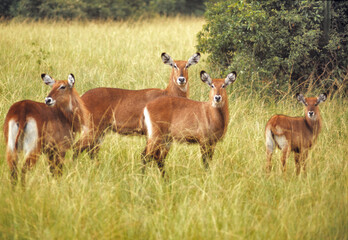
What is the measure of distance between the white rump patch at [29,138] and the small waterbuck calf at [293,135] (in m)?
2.35

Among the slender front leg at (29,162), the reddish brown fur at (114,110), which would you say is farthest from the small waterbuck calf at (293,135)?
the slender front leg at (29,162)

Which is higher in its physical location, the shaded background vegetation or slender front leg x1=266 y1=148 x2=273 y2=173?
the shaded background vegetation

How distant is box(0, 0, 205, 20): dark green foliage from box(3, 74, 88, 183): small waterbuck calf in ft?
38.6

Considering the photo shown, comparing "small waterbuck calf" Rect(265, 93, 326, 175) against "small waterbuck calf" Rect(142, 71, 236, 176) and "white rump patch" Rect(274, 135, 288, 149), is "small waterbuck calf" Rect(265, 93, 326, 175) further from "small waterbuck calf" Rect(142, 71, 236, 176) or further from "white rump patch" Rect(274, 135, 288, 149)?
"small waterbuck calf" Rect(142, 71, 236, 176)

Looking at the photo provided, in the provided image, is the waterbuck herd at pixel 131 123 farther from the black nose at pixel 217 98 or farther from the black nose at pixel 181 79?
the black nose at pixel 181 79

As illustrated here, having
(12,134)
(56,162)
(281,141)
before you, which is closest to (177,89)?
(281,141)

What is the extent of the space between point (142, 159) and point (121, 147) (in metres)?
0.39

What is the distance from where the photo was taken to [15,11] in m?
17.0

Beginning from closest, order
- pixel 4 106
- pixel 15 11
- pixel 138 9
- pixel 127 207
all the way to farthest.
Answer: pixel 127 207 < pixel 4 106 < pixel 15 11 < pixel 138 9

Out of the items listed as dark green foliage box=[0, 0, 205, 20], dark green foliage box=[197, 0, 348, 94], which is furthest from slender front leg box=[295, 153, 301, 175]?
dark green foliage box=[0, 0, 205, 20]

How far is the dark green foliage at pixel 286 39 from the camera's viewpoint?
7367mm

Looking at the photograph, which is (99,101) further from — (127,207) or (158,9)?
(158,9)

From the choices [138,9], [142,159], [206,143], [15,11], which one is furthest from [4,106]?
[138,9]

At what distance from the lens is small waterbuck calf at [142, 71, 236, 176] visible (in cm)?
474
